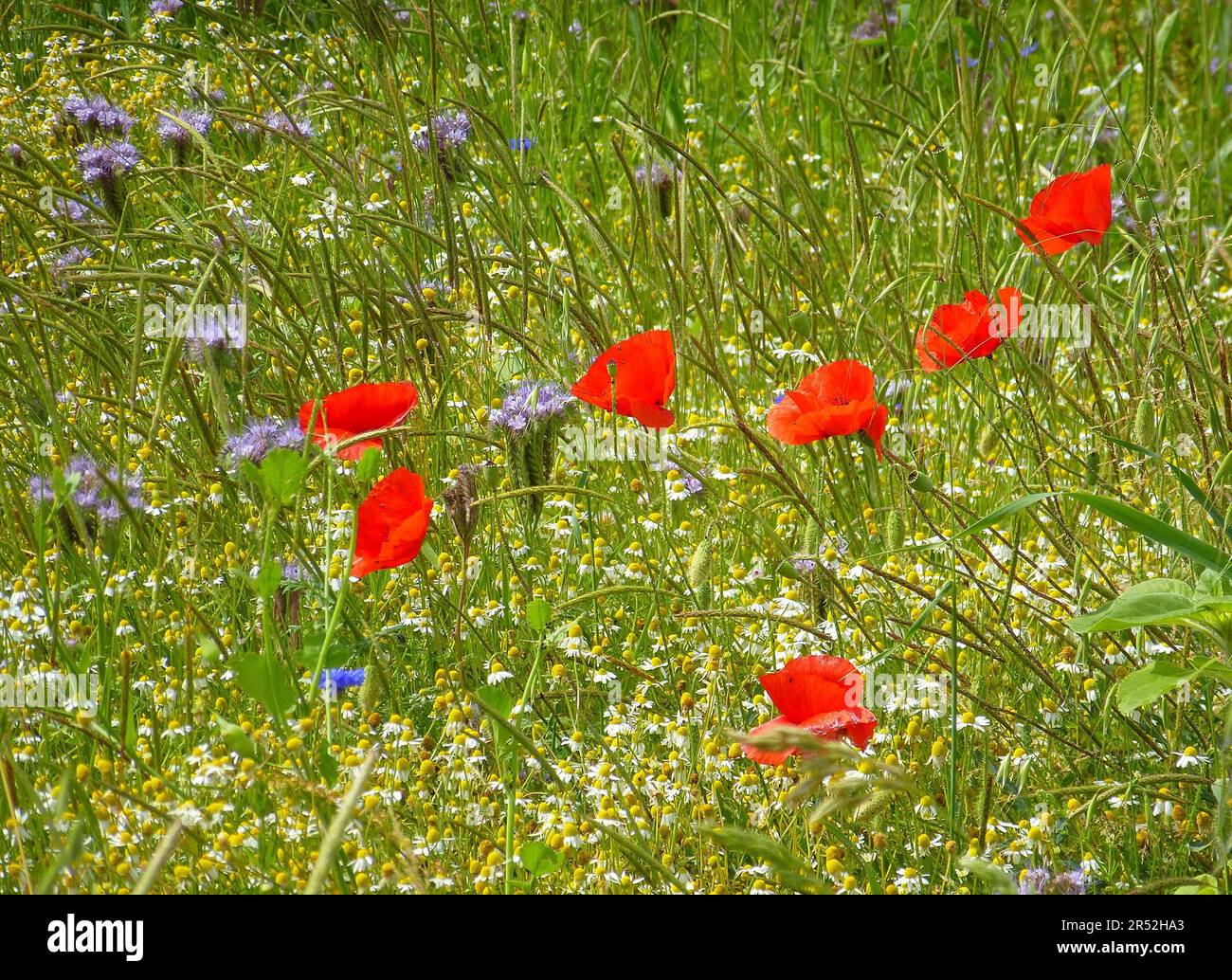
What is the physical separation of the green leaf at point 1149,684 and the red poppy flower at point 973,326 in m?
0.52

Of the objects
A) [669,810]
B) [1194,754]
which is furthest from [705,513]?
[1194,754]

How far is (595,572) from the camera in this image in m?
1.96

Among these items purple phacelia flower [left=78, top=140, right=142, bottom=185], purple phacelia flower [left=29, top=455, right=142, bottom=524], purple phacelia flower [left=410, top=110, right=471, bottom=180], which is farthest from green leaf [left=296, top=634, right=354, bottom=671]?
purple phacelia flower [left=78, top=140, right=142, bottom=185]

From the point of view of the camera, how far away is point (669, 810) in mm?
1549

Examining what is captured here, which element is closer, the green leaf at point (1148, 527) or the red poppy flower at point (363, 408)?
the green leaf at point (1148, 527)

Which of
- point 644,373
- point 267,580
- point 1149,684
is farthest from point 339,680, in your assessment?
point 1149,684

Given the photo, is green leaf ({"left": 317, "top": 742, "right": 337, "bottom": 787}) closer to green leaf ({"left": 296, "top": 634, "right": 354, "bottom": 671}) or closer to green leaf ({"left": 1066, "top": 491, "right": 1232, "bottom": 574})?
green leaf ({"left": 296, "top": 634, "right": 354, "bottom": 671})

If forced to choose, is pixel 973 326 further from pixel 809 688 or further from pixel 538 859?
pixel 538 859

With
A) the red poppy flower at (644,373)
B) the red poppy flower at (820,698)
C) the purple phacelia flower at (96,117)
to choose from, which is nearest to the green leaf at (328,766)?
the red poppy flower at (820,698)

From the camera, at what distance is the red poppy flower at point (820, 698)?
1373 millimetres

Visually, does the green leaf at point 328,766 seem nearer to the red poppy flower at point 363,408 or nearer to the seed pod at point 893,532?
the red poppy flower at point 363,408

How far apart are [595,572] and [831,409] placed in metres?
0.56

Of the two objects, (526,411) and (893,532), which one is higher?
(526,411)
